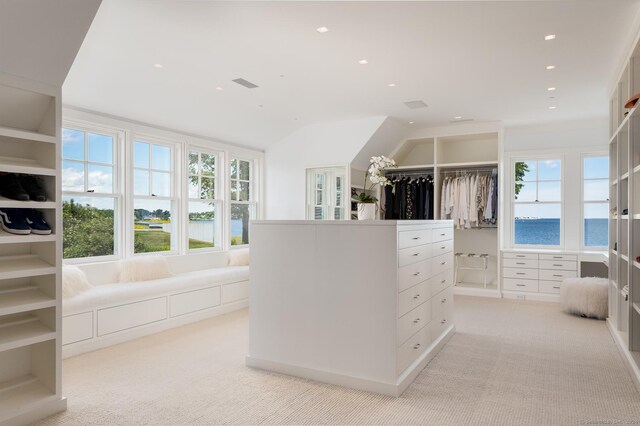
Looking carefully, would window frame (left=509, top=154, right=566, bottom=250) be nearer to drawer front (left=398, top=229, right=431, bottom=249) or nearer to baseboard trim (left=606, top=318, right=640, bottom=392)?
baseboard trim (left=606, top=318, right=640, bottom=392)

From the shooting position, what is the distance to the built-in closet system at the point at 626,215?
3250mm

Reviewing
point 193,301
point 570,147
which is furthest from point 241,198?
point 570,147

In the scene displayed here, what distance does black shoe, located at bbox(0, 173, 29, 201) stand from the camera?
258cm

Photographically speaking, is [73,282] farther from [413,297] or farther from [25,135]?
[413,297]

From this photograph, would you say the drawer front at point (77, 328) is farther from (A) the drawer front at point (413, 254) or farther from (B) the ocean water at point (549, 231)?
(B) the ocean water at point (549, 231)

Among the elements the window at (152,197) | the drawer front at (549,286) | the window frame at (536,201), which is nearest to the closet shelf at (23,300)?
the window at (152,197)

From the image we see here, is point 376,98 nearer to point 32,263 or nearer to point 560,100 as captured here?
point 560,100

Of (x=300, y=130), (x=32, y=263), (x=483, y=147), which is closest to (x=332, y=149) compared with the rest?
(x=300, y=130)

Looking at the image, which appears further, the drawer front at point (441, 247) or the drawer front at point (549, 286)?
the drawer front at point (549, 286)

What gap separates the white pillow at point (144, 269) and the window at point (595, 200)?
20.5 feet

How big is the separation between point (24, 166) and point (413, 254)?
2.67m

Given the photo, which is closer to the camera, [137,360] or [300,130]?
[137,360]

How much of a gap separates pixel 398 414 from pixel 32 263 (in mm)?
2517

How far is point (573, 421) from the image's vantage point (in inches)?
99.9
